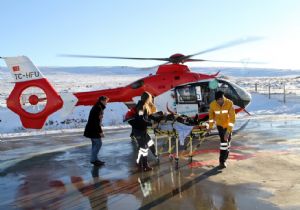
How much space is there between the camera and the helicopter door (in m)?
14.2

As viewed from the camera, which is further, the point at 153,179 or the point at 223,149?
the point at 223,149

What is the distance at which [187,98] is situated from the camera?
14.3m

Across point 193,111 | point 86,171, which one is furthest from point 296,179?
point 193,111

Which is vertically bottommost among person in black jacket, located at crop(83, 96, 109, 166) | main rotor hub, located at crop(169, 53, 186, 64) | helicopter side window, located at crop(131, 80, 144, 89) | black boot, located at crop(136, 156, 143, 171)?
black boot, located at crop(136, 156, 143, 171)

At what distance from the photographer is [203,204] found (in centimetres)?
670

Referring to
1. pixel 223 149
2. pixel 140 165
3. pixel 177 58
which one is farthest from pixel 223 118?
pixel 177 58

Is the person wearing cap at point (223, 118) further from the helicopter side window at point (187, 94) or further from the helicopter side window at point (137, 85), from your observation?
the helicopter side window at point (137, 85)

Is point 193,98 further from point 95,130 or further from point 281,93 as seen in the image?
point 281,93

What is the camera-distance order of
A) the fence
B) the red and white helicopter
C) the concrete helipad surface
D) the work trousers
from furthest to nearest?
the fence, the red and white helicopter, the work trousers, the concrete helipad surface

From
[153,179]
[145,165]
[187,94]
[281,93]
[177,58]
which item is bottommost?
[153,179]

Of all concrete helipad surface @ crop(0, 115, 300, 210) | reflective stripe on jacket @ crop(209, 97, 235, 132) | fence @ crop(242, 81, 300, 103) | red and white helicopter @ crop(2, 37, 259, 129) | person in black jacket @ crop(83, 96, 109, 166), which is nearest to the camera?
concrete helipad surface @ crop(0, 115, 300, 210)

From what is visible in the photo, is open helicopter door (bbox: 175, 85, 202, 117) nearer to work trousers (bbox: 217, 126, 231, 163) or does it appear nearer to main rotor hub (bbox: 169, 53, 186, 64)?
main rotor hub (bbox: 169, 53, 186, 64)

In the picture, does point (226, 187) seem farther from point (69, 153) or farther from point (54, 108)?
point (54, 108)

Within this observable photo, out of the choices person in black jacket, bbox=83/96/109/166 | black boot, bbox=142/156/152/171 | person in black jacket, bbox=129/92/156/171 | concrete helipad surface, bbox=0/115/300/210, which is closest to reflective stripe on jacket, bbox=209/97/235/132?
concrete helipad surface, bbox=0/115/300/210
